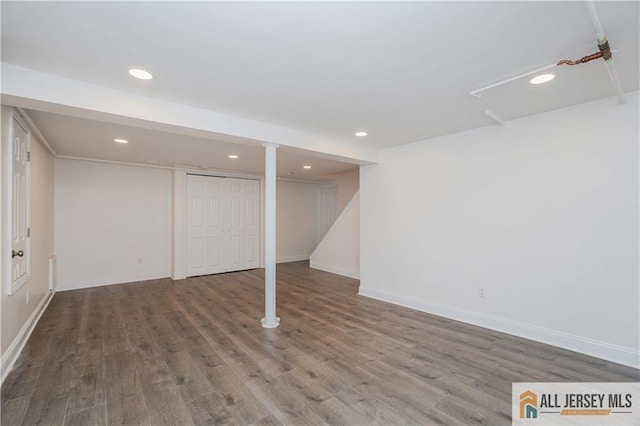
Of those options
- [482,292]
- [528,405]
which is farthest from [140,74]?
[482,292]

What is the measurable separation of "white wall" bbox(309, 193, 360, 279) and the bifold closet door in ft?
6.04

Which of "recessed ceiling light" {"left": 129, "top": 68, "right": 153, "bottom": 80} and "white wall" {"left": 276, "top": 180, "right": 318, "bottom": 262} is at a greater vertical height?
"recessed ceiling light" {"left": 129, "top": 68, "right": 153, "bottom": 80}

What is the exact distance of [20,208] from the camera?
2.83m

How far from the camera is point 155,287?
17.2ft

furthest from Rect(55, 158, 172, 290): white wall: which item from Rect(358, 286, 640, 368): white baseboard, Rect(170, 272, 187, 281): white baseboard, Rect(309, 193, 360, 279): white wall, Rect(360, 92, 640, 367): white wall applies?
Rect(358, 286, 640, 368): white baseboard

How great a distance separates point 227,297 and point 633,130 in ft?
17.1

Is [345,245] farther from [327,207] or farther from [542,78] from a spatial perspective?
[542,78]

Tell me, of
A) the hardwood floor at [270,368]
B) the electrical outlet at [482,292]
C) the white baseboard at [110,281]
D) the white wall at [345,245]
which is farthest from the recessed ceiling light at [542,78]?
the white baseboard at [110,281]

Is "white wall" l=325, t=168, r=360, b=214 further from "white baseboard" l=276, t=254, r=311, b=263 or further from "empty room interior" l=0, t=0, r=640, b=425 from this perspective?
"empty room interior" l=0, t=0, r=640, b=425

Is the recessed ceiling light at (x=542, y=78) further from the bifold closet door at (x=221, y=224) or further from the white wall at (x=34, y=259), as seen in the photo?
the bifold closet door at (x=221, y=224)

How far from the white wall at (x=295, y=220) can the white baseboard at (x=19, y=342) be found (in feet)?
15.8

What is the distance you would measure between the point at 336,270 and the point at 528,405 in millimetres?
4618

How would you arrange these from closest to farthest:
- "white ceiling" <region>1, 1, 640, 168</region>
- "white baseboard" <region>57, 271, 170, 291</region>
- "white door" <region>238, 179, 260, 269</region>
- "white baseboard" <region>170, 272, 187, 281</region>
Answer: "white ceiling" <region>1, 1, 640, 168</region>, "white baseboard" <region>57, 271, 170, 291</region>, "white baseboard" <region>170, 272, 187, 281</region>, "white door" <region>238, 179, 260, 269</region>

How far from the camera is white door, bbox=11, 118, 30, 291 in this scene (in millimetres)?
2625
